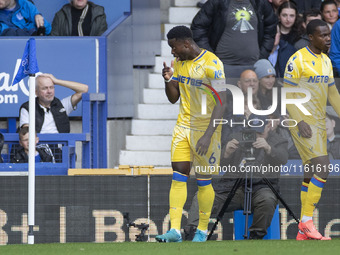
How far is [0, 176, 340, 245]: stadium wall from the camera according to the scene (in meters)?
11.7

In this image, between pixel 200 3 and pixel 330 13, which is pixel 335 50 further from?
pixel 200 3

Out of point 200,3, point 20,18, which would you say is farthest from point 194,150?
point 200,3

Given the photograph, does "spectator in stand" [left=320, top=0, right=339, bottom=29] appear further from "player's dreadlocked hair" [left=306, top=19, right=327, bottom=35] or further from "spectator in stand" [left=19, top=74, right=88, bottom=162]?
"spectator in stand" [left=19, top=74, right=88, bottom=162]

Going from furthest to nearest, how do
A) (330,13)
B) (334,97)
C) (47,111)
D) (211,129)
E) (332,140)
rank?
(330,13)
(47,111)
(332,140)
(334,97)
(211,129)

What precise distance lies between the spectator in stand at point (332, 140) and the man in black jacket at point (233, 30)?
126 centimetres

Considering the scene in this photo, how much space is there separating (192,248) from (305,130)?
7.17 feet

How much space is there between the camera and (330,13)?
14359 millimetres

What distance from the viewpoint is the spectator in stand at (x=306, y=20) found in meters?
14.1

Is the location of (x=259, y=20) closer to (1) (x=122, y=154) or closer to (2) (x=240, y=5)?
(2) (x=240, y=5)

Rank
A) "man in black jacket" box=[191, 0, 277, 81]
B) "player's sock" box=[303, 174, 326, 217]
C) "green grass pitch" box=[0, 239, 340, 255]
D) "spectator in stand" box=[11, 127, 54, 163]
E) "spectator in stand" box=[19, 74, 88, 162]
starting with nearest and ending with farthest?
"green grass pitch" box=[0, 239, 340, 255] → "player's sock" box=[303, 174, 326, 217] → "spectator in stand" box=[11, 127, 54, 163] → "spectator in stand" box=[19, 74, 88, 162] → "man in black jacket" box=[191, 0, 277, 81]

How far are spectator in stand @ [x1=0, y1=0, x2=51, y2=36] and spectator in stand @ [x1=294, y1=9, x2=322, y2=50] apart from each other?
345 cm

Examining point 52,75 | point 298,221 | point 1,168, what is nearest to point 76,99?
point 52,75

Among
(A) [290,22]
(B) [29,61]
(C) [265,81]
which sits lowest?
(C) [265,81]

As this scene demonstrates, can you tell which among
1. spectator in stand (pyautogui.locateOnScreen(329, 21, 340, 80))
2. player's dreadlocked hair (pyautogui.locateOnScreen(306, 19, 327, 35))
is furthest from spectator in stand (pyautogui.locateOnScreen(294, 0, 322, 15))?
player's dreadlocked hair (pyautogui.locateOnScreen(306, 19, 327, 35))
